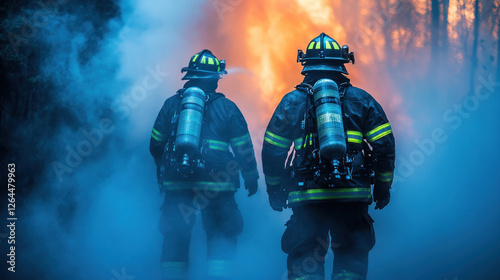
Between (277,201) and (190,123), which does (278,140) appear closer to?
(277,201)

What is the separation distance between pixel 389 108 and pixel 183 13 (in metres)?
3.31

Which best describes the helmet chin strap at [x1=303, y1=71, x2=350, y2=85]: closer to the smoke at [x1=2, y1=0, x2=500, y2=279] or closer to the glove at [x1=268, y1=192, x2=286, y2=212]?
the glove at [x1=268, y1=192, x2=286, y2=212]

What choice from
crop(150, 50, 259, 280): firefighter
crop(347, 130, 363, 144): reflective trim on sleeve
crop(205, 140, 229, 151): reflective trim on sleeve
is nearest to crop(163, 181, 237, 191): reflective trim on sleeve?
crop(150, 50, 259, 280): firefighter

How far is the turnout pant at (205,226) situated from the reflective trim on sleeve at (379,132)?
67.8 inches

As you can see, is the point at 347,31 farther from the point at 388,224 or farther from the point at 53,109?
the point at 53,109

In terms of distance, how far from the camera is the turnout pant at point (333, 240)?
3764mm

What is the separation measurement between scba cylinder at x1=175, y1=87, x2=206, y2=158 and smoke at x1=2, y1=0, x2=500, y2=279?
2244 millimetres

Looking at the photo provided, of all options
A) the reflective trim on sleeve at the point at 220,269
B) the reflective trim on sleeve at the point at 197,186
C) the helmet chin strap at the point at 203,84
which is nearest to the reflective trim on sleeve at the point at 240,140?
the reflective trim on sleeve at the point at 197,186

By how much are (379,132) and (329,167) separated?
0.56 metres

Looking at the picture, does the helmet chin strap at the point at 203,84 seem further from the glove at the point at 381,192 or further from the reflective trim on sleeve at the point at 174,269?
the glove at the point at 381,192

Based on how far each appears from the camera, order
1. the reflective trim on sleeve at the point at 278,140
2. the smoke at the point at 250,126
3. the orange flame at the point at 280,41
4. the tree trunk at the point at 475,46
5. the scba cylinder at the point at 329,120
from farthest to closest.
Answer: the orange flame at the point at 280,41 < the tree trunk at the point at 475,46 < the smoke at the point at 250,126 < the reflective trim on sleeve at the point at 278,140 < the scba cylinder at the point at 329,120

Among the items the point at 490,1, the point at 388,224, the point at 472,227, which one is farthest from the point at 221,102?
the point at 490,1

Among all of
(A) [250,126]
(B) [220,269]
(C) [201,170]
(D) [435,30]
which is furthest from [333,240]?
(D) [435,30]

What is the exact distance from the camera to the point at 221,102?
17.2 ft
